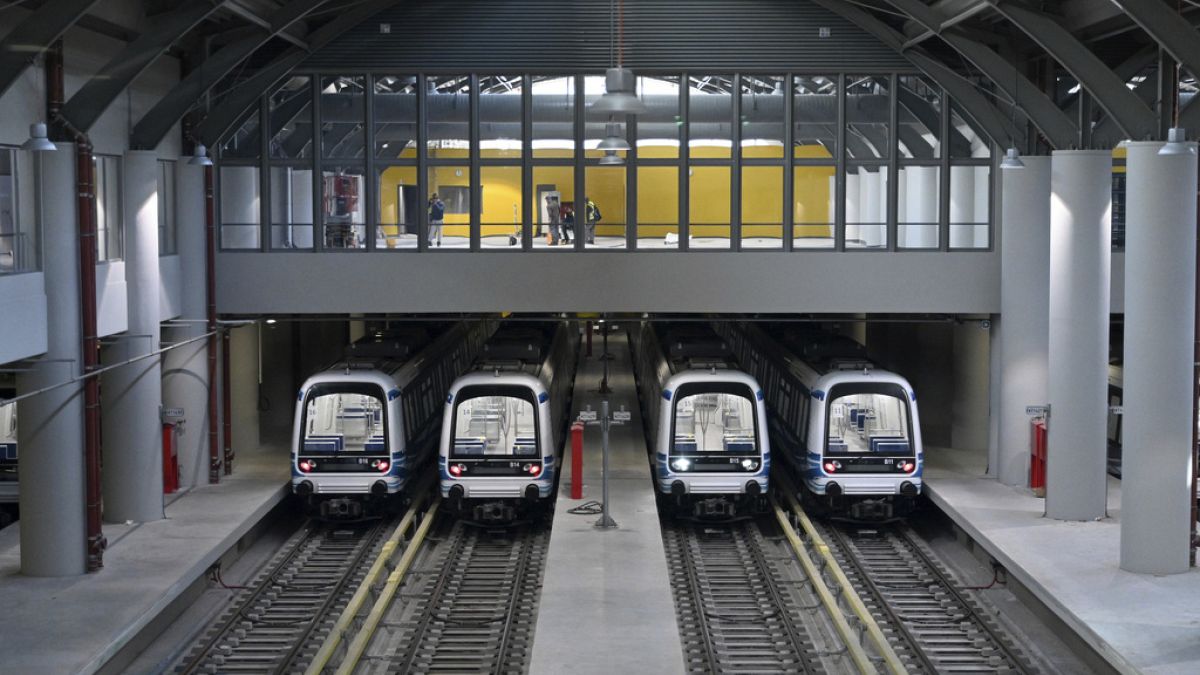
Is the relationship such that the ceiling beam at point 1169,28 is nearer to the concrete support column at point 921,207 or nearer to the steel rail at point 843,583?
the steel rail at point 843,583

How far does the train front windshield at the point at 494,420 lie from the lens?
1916cm

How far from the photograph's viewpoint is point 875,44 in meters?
21.2

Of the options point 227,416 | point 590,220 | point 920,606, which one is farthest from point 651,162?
point 920,606

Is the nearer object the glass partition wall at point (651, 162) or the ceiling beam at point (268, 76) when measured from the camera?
the ceiling beam at point (268, 76)

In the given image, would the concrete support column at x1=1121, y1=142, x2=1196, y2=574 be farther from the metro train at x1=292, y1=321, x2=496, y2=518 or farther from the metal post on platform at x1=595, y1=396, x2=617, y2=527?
the metro train at x1=292, y1=321, x2=496, y2=518

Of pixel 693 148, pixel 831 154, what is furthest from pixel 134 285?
pixel 831 154

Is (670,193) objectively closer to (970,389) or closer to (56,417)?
(970,389)

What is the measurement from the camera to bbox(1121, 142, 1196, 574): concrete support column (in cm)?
1498

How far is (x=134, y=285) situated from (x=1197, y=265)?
12.4 metres

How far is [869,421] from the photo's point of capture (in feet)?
63.6

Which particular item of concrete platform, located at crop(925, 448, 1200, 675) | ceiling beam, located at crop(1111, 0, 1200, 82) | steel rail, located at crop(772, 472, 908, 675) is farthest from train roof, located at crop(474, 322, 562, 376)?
ceiling beam, located at crop(1111, 0, 1200, 82)

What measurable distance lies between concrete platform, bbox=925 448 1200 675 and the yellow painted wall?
4.43 meters

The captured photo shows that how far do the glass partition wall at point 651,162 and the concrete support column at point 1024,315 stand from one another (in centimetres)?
89

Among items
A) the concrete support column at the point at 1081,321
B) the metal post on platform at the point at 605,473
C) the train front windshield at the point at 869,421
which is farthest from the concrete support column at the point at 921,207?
the metal post on platform at the point at 605,473
